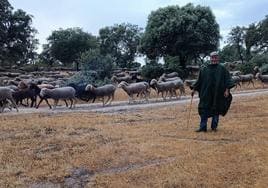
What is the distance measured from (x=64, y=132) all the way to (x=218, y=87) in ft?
17.0

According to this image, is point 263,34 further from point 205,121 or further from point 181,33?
point 205,121

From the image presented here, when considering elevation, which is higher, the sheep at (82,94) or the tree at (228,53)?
the tree at (228,53)

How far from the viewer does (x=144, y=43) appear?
60.4 metres

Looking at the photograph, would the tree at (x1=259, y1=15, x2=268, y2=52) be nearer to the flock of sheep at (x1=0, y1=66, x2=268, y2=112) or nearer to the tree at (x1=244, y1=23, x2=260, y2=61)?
the tree at (x1=244, y1=23, x2=260, y2=61)

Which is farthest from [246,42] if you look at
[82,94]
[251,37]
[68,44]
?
[82,94]

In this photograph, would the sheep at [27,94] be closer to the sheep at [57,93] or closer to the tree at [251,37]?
the sheep at [57,93]

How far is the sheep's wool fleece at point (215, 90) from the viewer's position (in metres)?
17.0

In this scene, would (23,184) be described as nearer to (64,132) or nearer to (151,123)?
(64,132)

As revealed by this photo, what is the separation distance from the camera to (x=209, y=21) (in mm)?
60406

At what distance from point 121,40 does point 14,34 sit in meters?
27.3

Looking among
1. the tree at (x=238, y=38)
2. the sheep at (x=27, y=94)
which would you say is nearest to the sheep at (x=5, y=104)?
the sheep at (x=27, y=94)

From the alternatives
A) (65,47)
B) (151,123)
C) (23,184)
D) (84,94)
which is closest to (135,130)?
(151,123)

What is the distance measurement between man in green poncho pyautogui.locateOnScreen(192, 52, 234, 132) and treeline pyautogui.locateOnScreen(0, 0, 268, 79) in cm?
2854

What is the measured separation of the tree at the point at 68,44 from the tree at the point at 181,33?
114 feet
